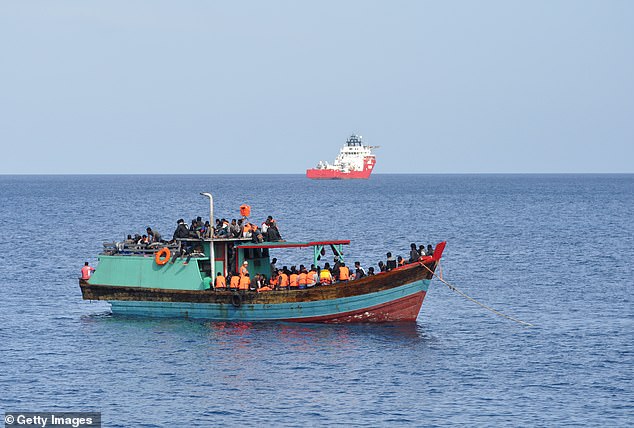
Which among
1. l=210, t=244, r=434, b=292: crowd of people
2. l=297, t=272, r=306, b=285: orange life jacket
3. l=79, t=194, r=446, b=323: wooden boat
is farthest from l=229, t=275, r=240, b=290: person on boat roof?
l=297, t=272, r=306, b=285: orange life jacket

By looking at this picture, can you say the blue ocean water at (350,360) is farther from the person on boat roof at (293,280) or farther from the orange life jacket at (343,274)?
the orange life jacket at (343,274)

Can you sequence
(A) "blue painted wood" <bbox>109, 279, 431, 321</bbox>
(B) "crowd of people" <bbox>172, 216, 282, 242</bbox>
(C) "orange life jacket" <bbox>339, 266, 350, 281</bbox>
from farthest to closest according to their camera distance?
(B) "crowd of people" <bbox>172, 216, 282, 242</bbox>
(C) "orange life jacket" <bbox>339, 266, 350, 281</bbox>
(A) "blue painted wood" <bbox>109, 279, 431, 321</bbox>

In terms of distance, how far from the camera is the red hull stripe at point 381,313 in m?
43.0

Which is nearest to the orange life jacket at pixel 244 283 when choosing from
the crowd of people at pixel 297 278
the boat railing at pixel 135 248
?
the crowd of people at pixel 297 278

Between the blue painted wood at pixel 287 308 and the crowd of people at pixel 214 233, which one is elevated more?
the crowd of people at pixel 214 233

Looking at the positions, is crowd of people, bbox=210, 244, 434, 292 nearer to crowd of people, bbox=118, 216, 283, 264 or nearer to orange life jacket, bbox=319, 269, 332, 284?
orange life jacket, bbox=319, 269, 332, 284

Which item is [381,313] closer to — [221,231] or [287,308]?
[287,308]

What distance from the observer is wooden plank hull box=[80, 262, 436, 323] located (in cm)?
4247

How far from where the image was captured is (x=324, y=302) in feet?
140

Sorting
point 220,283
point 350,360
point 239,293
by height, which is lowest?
point 350,360

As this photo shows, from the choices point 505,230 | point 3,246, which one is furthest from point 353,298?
point 505,230

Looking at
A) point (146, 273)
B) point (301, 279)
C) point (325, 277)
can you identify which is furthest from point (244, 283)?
point (146, 273)

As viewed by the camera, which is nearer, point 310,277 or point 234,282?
point 234,282

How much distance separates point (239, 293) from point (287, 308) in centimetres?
206
